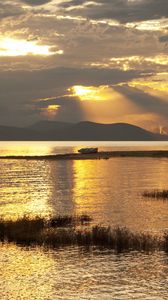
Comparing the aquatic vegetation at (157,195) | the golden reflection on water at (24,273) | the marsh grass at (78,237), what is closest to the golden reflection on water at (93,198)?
the aquatic vegetation at (157,195)

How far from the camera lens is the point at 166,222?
45.7 meters

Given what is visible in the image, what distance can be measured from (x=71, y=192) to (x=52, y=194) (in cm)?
421

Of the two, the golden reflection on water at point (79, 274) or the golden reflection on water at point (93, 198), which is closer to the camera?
the golden reflection on water at point (79, 274)

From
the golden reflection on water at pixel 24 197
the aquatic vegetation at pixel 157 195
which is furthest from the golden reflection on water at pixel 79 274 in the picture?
the aquatic vegetation at pixel 157 195

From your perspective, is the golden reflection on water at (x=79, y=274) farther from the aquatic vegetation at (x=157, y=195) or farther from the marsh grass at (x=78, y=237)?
the aquatic vegetation at (x=157, y=195)

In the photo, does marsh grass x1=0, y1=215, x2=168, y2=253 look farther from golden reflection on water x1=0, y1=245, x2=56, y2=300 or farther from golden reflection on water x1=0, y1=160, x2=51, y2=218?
golden reflection on water x1=0, y1=160, x2=51, y2=218

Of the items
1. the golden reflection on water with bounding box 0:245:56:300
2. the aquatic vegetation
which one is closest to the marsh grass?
the golden reflection on water with bounding box 0:245:56:300

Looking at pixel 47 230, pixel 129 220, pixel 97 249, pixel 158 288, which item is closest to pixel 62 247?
pixel 97 249

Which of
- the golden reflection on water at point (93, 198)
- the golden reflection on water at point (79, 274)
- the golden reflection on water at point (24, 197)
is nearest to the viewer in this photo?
the golden reflection on water at point (79, 274)

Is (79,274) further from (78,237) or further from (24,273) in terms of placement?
(78,237)

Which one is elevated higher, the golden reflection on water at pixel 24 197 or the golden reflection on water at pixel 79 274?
the golden reflection on water at pixel 24 197

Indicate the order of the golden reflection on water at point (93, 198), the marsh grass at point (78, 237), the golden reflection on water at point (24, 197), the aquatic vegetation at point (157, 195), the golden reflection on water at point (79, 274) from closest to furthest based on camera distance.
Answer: the golden reflection on water at point (79, 274), the marsh grass at point (78, 237), the golden reflection on water at point (93, 198), the golden reflection on water at point (24, 197), the aquatic vegetation at point (157, 195)

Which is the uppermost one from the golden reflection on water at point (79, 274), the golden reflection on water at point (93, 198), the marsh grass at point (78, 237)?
the golden reflection on water at point (93, 198)

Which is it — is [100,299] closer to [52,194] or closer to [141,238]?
[141,238]
